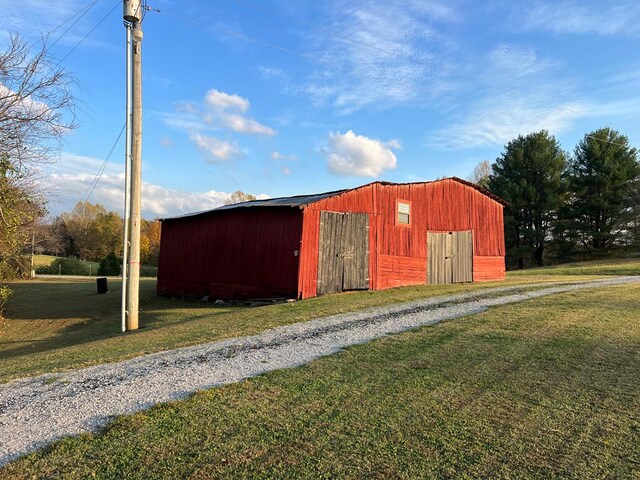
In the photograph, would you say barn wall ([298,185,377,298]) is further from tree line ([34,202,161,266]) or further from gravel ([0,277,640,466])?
tree line ([34,202,161,266])

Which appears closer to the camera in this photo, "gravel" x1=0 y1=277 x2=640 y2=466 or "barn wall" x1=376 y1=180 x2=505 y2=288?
"gravel" x1=0 y1=277 x2=640 y2=466

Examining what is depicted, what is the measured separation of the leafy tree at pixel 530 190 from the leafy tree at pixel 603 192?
1618 mm

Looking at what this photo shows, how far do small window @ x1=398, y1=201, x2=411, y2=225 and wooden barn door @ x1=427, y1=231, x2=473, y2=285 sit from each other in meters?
1.31

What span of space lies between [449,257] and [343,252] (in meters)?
5.55

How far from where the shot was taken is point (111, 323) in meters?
13.8

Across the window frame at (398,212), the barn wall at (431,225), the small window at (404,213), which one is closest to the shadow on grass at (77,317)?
the barn wall at (431,225)

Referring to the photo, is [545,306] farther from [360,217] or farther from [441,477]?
[441,477]

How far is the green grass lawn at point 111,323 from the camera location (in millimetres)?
7535

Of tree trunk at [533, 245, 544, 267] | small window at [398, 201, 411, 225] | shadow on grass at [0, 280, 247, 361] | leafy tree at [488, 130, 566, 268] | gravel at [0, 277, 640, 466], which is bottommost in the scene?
shadow on grass at [0, 280, 247, 361]

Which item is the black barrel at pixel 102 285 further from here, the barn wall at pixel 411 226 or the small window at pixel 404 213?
the small window at pixel 404 213

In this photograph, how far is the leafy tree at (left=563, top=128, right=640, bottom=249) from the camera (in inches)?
1519

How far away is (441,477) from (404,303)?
9.06 meters

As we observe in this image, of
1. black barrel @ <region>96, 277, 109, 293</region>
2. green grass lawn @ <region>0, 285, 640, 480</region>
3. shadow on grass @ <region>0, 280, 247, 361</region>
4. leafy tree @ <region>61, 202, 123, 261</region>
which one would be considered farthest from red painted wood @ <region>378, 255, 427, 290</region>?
leafy tree @ <region>61, 202, 123, 261</region>

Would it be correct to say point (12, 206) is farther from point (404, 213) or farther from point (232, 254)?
point (404, 213)
